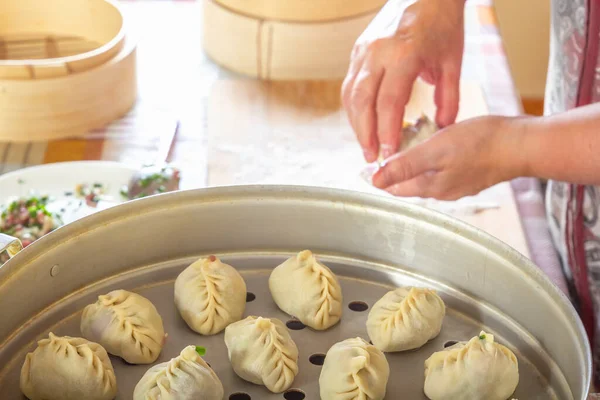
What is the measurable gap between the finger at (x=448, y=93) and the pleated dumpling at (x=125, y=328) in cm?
62

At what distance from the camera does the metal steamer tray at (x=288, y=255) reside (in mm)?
843

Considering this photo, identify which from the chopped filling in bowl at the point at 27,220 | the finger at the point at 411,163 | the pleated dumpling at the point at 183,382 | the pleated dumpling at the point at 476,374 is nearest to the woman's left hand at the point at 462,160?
the finger at the point at 411,163

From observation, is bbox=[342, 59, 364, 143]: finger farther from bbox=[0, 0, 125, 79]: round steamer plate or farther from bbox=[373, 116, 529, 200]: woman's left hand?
bbox=[0, 0, 125, 79]: round steamer plate

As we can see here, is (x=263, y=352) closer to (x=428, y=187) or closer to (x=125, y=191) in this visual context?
(x=428, y=187)

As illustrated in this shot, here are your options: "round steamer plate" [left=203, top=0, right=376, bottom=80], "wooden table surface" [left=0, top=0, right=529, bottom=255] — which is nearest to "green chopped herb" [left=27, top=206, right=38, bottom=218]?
"wooden table surface" [left=0, top=0, right=529, bottom=255]

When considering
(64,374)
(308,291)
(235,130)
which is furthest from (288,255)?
(235,130)

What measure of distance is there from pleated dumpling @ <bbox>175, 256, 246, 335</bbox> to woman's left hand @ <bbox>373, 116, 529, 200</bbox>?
30 cm

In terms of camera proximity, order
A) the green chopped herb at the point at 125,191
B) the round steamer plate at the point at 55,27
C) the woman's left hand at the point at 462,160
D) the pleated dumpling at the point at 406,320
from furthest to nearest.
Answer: the round steamer plate at the point at 55,27 → the green chopped herb at the point at 125,191 → the woman's left hand at the point at 462,160 → the pleated dumpling at the point at 406,320

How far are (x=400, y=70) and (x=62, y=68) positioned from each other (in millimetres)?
669

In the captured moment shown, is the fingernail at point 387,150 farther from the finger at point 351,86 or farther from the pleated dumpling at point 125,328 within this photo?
the pleated dumpling at point 125,328

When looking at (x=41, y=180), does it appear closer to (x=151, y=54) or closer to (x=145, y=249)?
(x=145, y=249)

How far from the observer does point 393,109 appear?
46.0 inches

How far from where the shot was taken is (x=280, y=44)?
1719 millimetres

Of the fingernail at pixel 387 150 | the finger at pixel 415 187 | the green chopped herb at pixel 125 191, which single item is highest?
the fingernail at pixel 387 150
